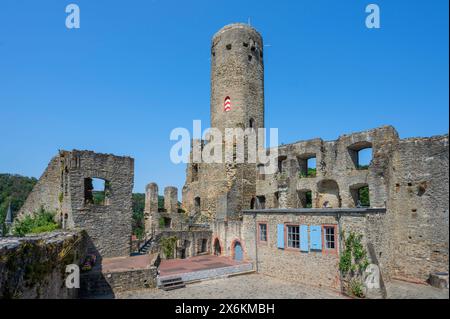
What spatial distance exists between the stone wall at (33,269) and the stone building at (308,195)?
7.17 m

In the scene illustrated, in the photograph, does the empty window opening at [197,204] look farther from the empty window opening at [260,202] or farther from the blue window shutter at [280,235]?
the blue window shutter at [280,235]

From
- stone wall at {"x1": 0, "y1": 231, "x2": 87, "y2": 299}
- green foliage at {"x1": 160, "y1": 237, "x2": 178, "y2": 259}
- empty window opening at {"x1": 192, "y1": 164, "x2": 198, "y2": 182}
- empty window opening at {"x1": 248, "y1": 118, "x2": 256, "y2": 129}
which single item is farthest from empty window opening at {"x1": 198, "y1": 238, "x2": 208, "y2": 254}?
stone wall at {"x1": 0, "y1": 231, "x2": 87, "y2": 299}

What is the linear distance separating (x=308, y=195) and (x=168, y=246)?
538 inches

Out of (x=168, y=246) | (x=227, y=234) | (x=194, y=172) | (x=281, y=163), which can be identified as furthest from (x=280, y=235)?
(x=194, y=172)

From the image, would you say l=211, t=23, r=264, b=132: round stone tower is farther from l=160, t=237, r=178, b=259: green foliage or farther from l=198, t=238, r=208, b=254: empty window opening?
l=160, t=237, r=178, b=259: green foliage

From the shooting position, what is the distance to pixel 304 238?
1503 cm

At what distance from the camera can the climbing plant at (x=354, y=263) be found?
1269cm

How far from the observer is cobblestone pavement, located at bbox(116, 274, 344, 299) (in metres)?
12.9

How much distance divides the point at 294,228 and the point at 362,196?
21.2 meters

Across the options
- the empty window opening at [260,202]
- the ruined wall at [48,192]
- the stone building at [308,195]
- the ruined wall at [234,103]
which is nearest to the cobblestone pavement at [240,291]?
the stone building at [308,195]

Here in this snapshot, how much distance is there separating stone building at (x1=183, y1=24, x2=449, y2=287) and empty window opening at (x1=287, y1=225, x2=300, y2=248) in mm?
48

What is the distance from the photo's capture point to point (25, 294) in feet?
22.2
